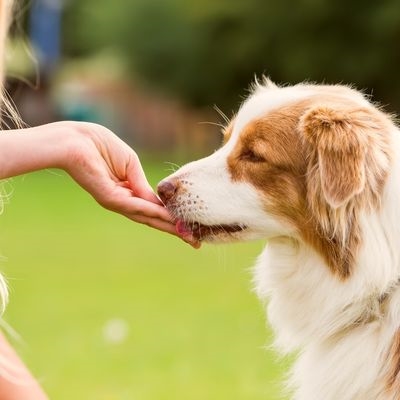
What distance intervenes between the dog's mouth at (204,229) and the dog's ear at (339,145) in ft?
1.54

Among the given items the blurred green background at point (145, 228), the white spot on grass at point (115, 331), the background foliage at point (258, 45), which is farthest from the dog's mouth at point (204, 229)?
the background foliage at point (258, 45)

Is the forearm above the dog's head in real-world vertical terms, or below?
above

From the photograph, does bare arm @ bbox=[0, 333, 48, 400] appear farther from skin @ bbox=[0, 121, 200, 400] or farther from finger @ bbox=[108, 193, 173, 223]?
finger @ bbox=[108, 193, 173, 223]

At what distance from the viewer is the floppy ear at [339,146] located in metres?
4.46

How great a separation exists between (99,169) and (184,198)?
2.11ft

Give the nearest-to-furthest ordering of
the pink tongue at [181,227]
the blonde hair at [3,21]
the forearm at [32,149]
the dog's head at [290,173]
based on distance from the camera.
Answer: the forearm at [32,149]
the blonde hair at [3,21]
the dog's head at [290,173]
the pink tongue at [181,227]

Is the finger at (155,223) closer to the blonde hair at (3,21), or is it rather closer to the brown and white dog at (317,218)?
the brown and white dog at (317,218)

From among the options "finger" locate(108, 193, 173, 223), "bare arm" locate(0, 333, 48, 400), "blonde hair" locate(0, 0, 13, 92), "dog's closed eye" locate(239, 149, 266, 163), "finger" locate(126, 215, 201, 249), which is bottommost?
"bare arm" locate(0, 333, 48, 400)

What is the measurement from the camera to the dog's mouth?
193 inches

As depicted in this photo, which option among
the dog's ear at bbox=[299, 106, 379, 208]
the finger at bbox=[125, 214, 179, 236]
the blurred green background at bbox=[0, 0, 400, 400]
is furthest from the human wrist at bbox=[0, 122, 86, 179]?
the blurred green background at bbox=[0, 0, 400, 400]

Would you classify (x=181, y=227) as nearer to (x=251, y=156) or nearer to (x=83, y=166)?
(x=251, y=156)

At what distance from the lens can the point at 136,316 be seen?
31.4 ft

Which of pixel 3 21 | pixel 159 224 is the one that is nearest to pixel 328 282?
pixel 159 224

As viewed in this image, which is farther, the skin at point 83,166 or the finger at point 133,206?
the finger at point 133,206
